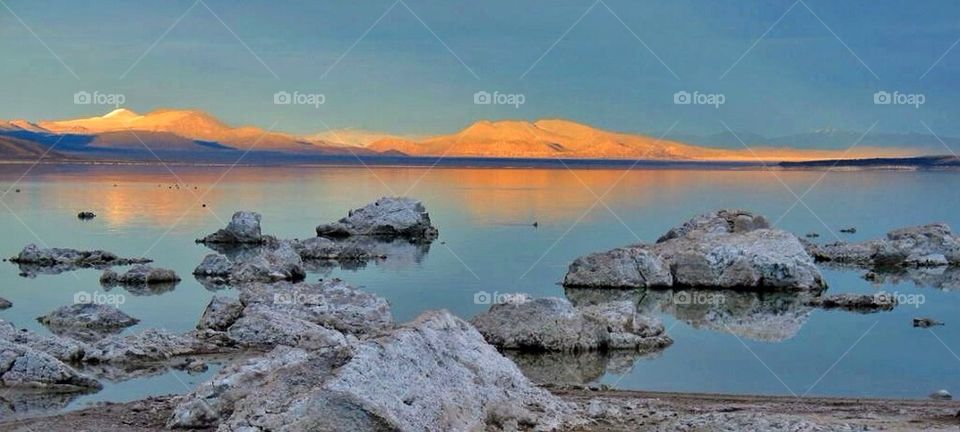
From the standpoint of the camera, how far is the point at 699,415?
12.6 m

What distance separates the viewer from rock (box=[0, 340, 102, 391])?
546 inches

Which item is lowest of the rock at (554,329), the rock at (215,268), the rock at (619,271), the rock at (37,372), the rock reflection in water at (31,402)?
the rock reflection in water at (31,402)

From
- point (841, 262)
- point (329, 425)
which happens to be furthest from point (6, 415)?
point (841, 262)

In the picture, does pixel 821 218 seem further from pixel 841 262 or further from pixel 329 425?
pixel 329 425

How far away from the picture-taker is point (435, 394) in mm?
11484

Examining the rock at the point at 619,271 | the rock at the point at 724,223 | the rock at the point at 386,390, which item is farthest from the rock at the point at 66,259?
the rock at the point at 386,390

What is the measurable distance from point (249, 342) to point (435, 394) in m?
6.30

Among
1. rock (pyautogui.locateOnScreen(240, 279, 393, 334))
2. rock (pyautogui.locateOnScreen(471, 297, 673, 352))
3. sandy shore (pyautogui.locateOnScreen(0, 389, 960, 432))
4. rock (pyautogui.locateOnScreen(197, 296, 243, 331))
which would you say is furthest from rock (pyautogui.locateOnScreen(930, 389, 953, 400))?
rock (pyautogui.locateOnScreen(197, 296, 243, 331))

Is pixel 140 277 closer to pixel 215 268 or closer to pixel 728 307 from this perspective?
pixel 215 268

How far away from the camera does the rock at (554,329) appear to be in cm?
1814

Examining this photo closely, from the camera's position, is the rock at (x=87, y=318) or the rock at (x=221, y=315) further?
the rock at (x=87, y=318)

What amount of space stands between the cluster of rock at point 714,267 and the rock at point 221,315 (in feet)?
32.4

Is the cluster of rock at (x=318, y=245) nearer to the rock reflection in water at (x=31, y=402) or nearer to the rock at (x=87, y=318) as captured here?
the rock at (x=87, y=318)

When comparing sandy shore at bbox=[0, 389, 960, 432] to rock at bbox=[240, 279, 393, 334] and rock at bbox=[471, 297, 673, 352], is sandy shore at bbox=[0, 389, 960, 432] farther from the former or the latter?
rock at bbox=[240, 279, 393, 334]
